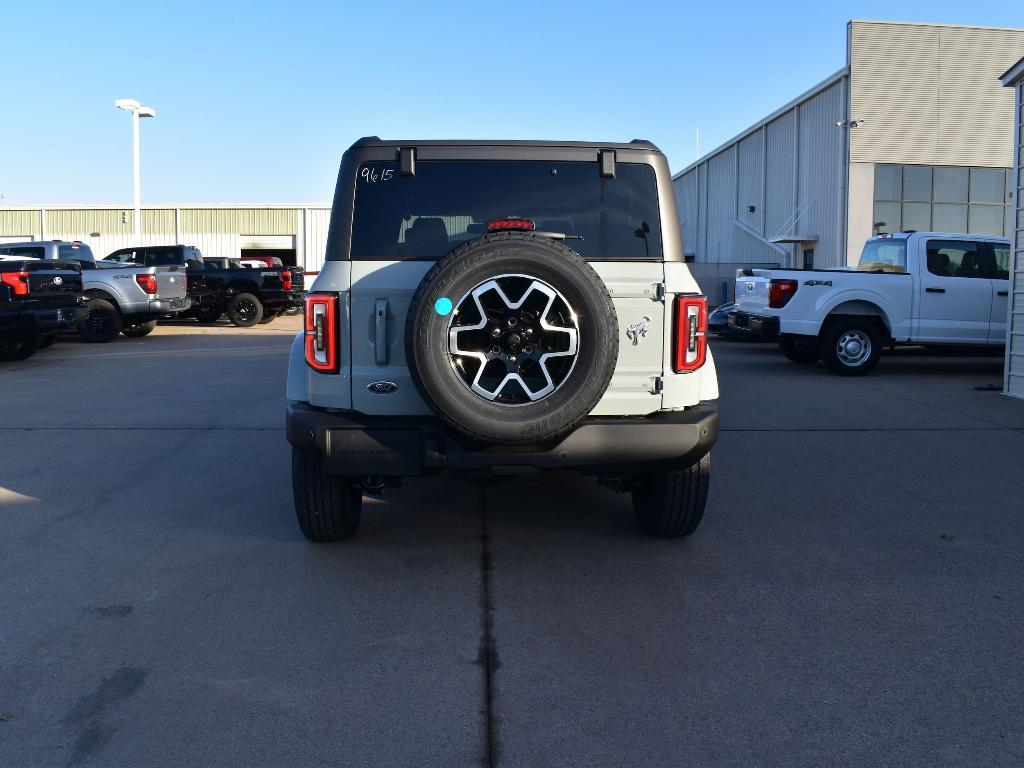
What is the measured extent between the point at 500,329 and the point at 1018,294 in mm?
9716

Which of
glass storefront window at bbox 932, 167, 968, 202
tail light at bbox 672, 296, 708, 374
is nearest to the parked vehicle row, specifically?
tail light at bbox 672, 296, 708, 374

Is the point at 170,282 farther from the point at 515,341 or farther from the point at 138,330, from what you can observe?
the point at 515,341

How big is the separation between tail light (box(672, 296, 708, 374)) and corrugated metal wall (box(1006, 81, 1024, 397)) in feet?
27.6

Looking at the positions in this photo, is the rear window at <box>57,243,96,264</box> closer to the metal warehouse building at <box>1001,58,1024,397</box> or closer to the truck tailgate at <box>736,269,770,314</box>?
the truck tailgate at <box>736,269,770,314</box>

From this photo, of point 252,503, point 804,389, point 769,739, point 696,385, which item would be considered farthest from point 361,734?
point 804,389

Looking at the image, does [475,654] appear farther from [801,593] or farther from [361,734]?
[801,593]

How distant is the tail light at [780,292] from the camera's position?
546 inches

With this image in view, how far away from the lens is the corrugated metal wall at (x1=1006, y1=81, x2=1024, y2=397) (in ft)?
38.4

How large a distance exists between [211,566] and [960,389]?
10.4 metres

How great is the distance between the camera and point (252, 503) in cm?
636

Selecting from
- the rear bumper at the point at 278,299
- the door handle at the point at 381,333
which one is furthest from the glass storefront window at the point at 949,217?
the door handle at the point at 381,333

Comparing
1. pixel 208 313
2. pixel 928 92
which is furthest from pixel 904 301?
pixel 928 92

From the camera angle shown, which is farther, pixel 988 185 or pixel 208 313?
pixel 988 185

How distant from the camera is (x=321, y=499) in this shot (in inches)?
203
